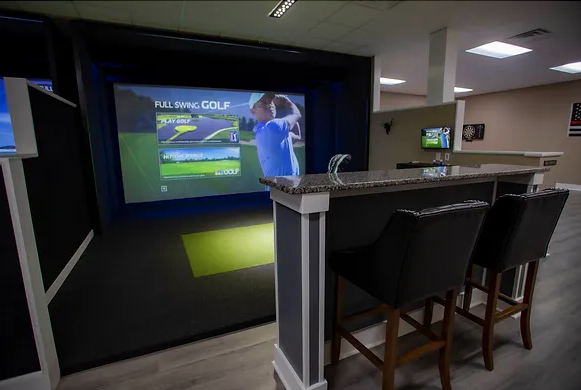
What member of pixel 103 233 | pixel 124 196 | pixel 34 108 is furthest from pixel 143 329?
pixel 124 196

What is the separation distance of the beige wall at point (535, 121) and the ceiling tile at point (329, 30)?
9.04 meters

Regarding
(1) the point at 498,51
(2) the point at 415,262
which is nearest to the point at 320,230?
(2) the point at 415,262

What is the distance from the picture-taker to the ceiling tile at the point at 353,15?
0.52m

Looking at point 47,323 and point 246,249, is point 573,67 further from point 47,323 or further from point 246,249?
point 47,323

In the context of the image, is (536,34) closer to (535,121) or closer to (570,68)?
(570,68)

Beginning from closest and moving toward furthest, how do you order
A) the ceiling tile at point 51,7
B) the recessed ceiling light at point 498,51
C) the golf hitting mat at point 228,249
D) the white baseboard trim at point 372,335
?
1. the ceiling tile at point 51,7
2. the white baseboard trim at point 372,335
3. the golf hitting mat at point 228,249
4. the recessed ceiling light at point 498,51

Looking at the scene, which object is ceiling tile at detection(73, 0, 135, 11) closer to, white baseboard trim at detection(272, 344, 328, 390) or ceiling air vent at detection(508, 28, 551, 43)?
ceiling air vent at detection(508, 28, 551, 43)

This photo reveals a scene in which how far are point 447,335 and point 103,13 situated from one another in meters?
1.67

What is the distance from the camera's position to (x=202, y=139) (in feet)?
17.0

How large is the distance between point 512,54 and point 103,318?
6.39 metres

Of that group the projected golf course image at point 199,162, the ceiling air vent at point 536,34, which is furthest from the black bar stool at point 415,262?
the projected golf course image at point 199,162

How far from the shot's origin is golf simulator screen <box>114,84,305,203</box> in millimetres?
4816

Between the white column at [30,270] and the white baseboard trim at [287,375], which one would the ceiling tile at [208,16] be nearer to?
the white column at [30,270]

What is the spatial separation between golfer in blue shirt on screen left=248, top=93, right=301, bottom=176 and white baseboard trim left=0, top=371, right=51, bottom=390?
463 cm
